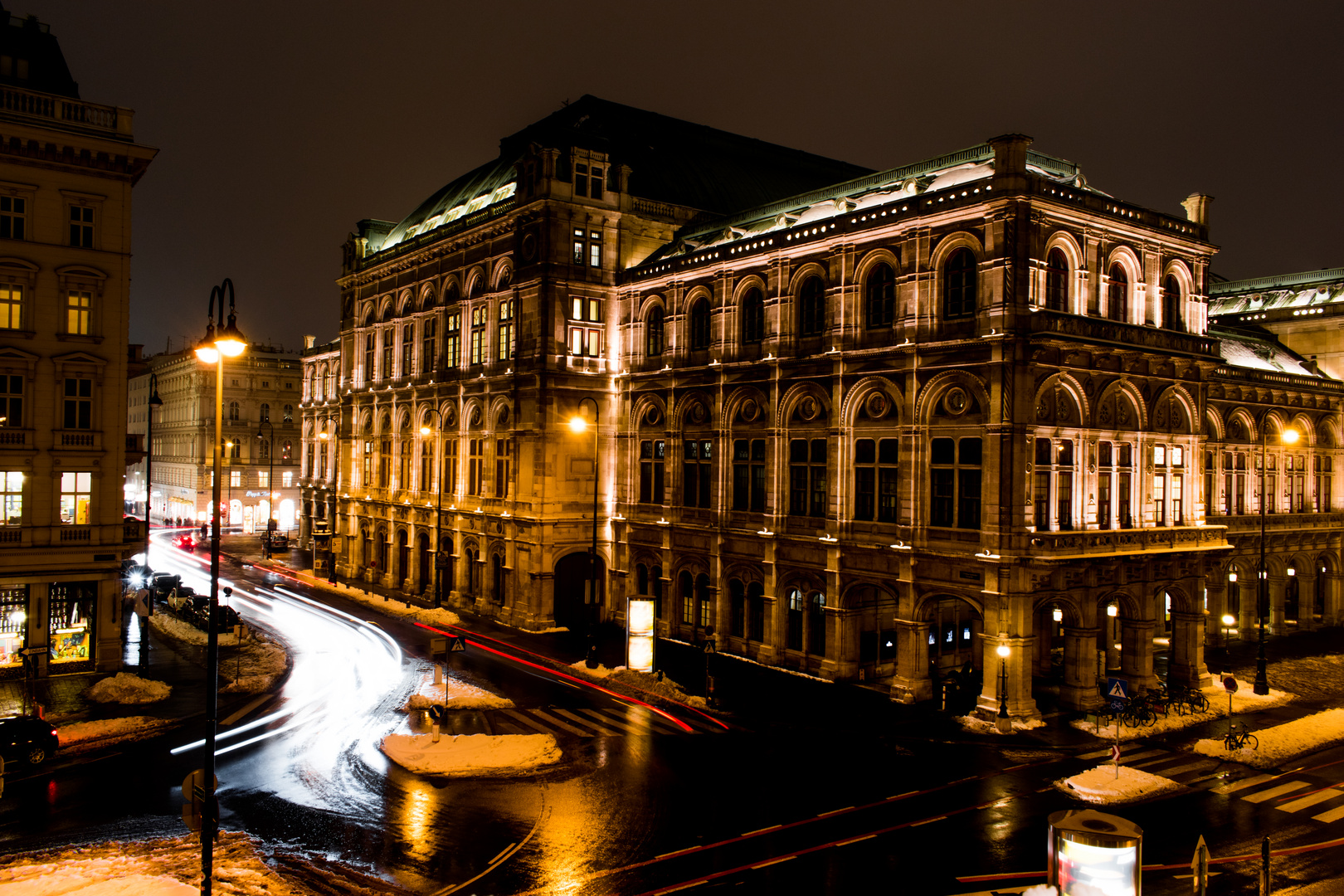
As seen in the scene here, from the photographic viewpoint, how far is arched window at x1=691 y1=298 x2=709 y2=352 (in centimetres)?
4325

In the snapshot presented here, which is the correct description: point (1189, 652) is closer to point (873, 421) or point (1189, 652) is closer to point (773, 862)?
point (873, 421)

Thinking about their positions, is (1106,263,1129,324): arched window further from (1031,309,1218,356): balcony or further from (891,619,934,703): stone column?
(891,619,934,703): stone column

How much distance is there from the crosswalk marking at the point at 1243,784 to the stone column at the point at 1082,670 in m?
6.72

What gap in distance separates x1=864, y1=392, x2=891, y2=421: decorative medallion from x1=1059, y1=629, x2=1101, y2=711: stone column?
398 inches

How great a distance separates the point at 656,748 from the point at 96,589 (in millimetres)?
22875

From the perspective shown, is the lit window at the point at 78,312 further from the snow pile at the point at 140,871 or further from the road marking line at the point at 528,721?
the snow pile at the point at 140,871

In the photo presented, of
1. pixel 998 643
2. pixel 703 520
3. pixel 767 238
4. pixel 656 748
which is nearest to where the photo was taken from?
pixel 656 748

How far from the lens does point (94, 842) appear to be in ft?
61.8

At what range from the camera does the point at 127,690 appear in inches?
1214

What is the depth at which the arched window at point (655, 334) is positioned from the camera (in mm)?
46375

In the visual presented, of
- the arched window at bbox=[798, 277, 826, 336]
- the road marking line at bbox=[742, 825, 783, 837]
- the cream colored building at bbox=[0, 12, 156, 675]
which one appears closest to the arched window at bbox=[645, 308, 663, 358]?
the arched window at bbox=[798, 277, 826, 336]

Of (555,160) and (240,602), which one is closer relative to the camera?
(555,160)

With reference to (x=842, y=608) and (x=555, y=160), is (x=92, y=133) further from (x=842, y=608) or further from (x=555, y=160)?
(x=842, y=608)

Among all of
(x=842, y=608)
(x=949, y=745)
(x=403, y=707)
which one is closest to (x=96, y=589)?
(x=403, y=707)
